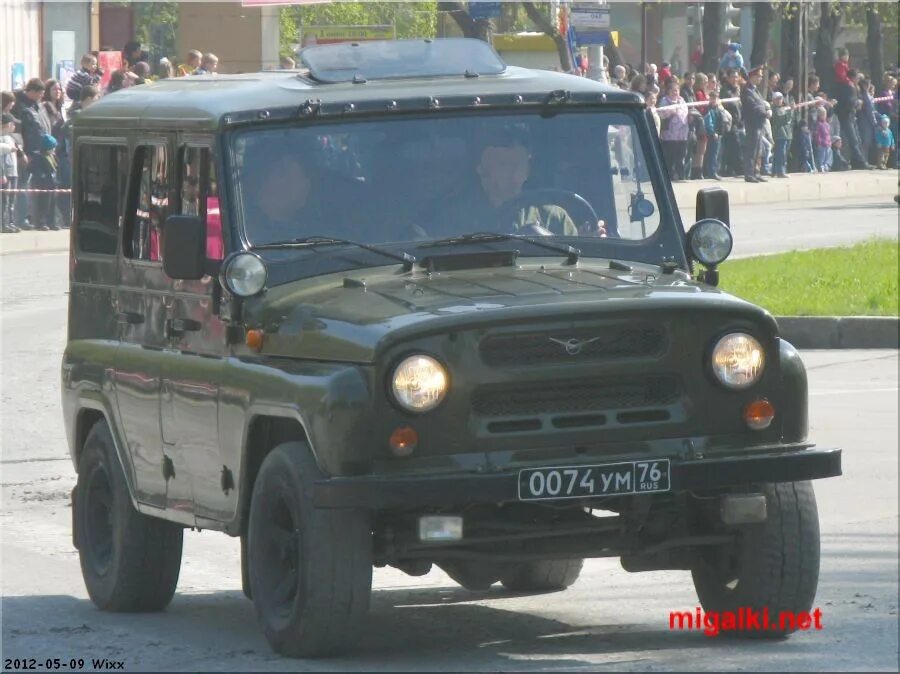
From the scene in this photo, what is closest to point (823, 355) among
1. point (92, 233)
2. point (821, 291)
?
point (821, 291)

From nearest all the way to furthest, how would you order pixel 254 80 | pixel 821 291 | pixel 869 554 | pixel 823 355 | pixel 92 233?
→ pixel 254 80
pixel 92 233
pixel 869 554
pixel 823 355
pixel 821 291

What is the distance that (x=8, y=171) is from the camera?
25.8 m

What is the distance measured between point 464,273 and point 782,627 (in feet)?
5.16

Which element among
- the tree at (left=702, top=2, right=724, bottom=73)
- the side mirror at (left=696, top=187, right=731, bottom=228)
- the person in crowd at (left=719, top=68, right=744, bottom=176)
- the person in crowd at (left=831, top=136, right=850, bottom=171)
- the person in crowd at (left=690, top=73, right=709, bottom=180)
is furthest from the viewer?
the tree at (left=702, top=2, right=724, bottom=73)

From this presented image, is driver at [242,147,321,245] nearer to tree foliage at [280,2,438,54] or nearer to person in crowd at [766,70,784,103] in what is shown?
person in crowd at [766,70,784,103]

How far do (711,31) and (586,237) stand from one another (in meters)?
43.5

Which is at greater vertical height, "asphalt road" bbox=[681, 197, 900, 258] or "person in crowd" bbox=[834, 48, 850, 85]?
"person in crowd" bbox=[834, 48, 850, 85]

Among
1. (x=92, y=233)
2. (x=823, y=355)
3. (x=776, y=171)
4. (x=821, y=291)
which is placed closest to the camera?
(x=92, y=233)

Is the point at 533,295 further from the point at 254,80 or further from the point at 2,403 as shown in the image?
the point at 2,403

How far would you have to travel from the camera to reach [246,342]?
728cm

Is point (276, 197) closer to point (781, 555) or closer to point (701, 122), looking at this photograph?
point (781, 555)

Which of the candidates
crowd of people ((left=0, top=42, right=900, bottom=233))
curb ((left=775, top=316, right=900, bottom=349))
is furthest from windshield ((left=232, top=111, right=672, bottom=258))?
crowd of people ((left=0, top=42, right=900, bottom=233))

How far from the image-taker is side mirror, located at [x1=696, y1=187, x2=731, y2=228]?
8062 millimetres

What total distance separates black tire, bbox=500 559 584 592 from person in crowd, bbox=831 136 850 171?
35.7 meters
